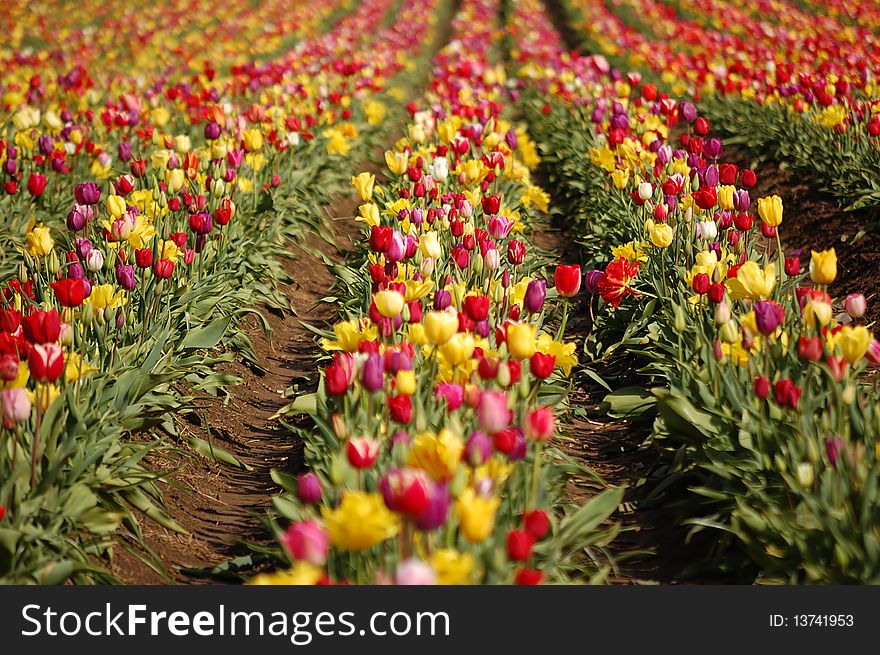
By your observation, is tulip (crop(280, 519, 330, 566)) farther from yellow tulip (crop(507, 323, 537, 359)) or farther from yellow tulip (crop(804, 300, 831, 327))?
yellow tulip (crop(804, 300, 831, 327))

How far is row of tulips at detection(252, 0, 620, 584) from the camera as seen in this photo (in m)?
1.91

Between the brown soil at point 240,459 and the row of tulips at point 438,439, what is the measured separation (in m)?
0.30

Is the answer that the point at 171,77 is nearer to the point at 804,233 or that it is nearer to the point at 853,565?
the point at 804,233

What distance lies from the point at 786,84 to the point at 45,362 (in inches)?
307

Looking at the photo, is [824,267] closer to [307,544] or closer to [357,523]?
[357,523]

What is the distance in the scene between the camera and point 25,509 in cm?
269

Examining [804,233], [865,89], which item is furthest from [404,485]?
[865,89]

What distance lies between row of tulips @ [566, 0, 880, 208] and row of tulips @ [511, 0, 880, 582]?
2065 millimetres

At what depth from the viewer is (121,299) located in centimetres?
371

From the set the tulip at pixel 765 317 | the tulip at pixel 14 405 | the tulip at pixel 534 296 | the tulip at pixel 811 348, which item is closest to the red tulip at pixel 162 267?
the tulip at pixel 14 405

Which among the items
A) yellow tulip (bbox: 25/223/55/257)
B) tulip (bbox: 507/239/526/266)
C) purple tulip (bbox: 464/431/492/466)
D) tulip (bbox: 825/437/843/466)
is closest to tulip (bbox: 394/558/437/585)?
purple tulip (bbox: 464/431/492/466)

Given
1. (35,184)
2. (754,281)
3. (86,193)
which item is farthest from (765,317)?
(35,184)

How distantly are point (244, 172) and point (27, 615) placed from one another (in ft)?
14.7

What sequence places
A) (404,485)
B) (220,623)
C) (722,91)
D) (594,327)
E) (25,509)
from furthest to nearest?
(722,91)
(594,327)
(25,509)
(220,623)
(404,485)
